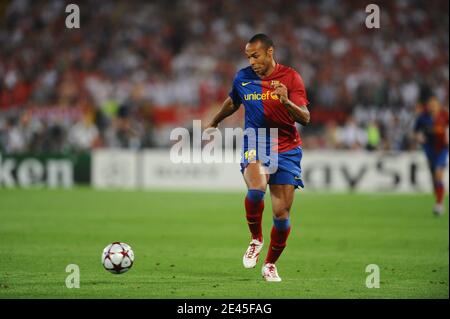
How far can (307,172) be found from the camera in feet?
85.0

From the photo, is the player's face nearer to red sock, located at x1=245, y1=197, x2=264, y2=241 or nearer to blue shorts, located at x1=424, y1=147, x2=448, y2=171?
red sock, located at x1=245, y1=197, x2=264, y2=241

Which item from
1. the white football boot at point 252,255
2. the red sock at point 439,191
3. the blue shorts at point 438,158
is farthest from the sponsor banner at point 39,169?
the white football boot at point 252,255

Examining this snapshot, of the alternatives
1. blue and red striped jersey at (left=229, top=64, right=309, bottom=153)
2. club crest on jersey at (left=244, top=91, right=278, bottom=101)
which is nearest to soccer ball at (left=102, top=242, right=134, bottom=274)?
blue and red striped jersey at (left=229, top=64, right=309, bottom=153)

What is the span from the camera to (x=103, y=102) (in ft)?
96.4

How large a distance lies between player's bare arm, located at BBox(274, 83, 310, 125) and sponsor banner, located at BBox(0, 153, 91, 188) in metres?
19.0

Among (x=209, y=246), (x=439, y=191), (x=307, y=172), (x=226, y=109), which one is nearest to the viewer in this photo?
(x=226, y=109)

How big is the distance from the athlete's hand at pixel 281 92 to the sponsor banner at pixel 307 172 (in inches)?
660

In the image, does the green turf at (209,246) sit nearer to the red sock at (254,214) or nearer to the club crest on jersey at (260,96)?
the red sock at (254,214)

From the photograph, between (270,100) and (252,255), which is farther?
(252,255)

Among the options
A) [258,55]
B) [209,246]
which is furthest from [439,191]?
[258,55]

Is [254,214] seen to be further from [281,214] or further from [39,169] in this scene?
[39,169]

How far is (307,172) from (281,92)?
17.3 m

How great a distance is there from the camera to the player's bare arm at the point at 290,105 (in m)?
8.78

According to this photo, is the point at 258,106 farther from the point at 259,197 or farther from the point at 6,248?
the point at 6,248
